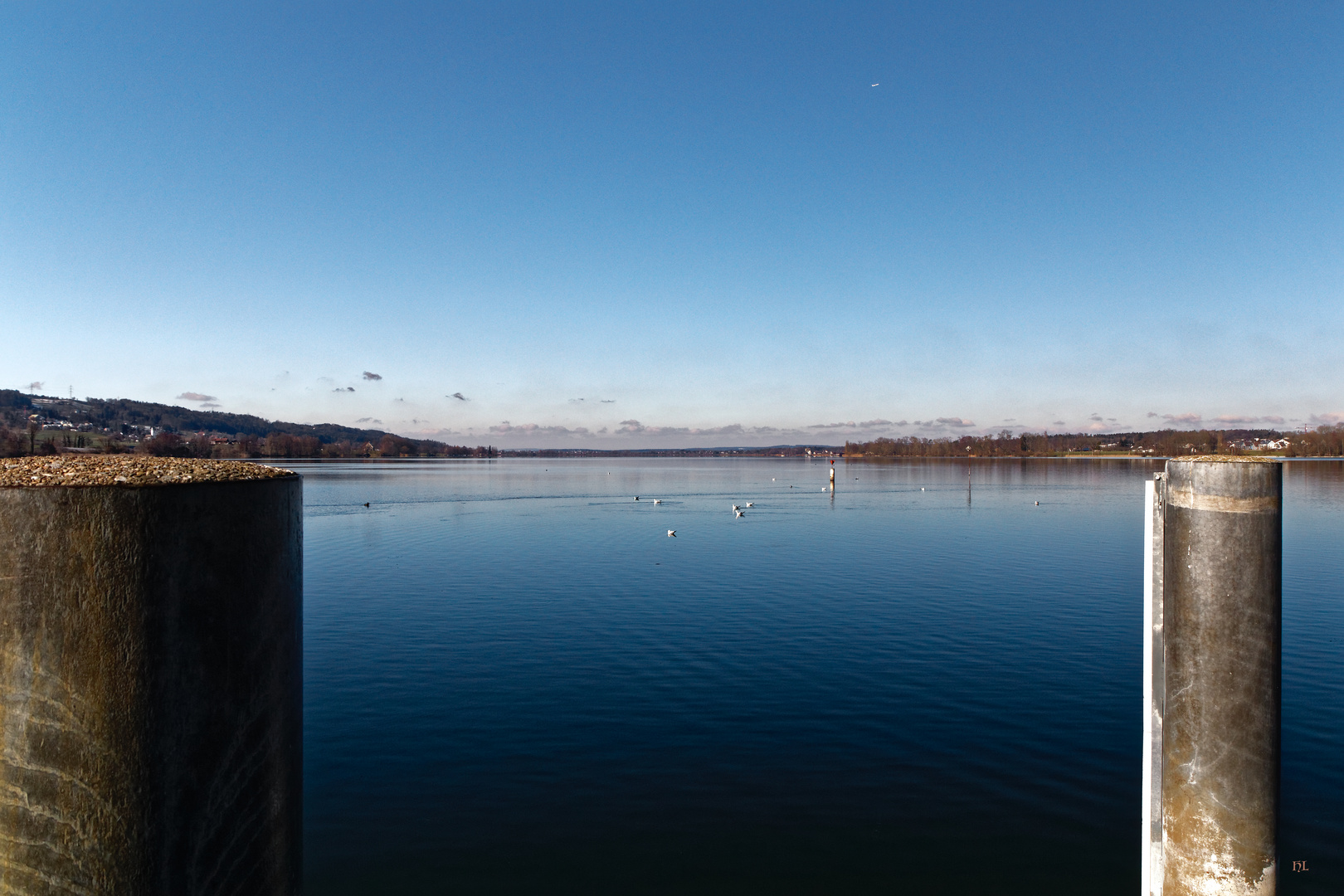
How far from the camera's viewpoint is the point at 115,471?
2.66 m

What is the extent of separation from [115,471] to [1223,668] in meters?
5.56

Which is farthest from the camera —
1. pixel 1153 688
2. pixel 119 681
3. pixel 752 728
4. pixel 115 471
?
pixel 752 728

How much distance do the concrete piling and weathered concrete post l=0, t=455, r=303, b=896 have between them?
4.89 meters

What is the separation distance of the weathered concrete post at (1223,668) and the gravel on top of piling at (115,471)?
4854 mm

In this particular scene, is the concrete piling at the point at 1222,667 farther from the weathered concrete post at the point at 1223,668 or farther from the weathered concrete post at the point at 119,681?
the weathered concrete post at the point at 119,681

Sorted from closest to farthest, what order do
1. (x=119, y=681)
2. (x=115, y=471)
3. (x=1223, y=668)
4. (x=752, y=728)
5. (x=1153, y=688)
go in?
(x=119, y=681) < (x=115, y=471) < (x=1223, y=668) < (x=1153, y=688) < (x=752, y=728)

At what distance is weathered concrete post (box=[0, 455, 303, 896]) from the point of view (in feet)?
7.99

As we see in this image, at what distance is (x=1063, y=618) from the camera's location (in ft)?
66.8

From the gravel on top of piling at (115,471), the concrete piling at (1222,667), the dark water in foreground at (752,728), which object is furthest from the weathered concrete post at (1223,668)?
the gravel on top of piling at (115,471)

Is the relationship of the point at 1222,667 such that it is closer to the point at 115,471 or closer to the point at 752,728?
the point at 115,471

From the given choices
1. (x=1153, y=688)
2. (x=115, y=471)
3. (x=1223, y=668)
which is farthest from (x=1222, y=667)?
(x=115, y=471)

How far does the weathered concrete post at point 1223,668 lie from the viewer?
4.41 metres

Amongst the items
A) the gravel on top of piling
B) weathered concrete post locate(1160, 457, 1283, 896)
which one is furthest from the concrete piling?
the gravel on top of piling

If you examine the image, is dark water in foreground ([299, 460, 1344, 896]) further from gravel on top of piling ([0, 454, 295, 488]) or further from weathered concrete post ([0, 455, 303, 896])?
gravel on top of piling ([0, 454, 295, 488])
